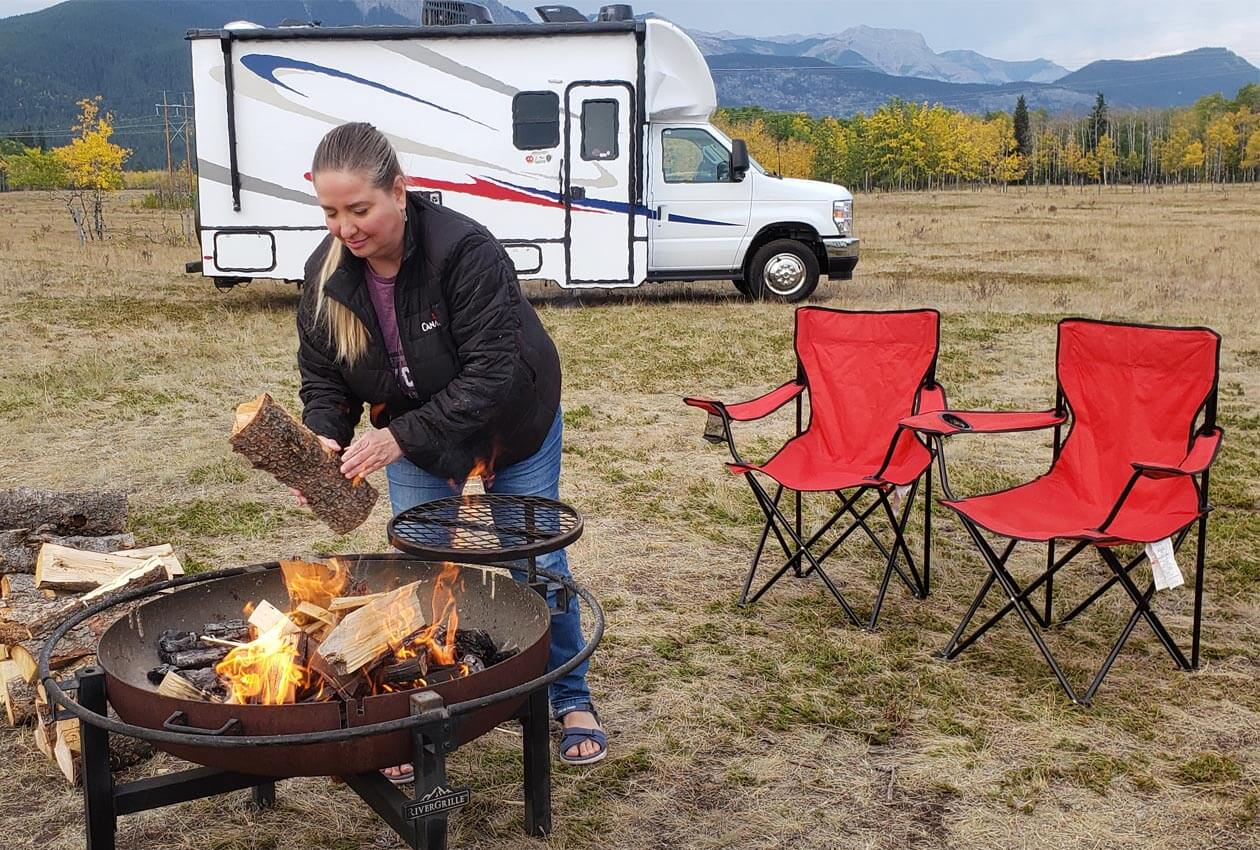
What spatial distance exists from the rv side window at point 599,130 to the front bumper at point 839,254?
2636 millimetres

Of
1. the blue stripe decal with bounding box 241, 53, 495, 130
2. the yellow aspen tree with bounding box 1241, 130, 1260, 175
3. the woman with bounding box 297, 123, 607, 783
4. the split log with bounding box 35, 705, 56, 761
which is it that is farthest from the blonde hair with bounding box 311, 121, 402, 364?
the yellow aspen tree with bounding box 1241, 130, 1260, 175

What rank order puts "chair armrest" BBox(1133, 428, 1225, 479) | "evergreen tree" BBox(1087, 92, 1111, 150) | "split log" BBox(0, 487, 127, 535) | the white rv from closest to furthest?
"chair armrest" BBox(1133, 428, 1225, 479), "split log" BBox(0, 487, 127, 535), the white rv, "evergreen tree" BBox(1087, 92, 1111, 150)

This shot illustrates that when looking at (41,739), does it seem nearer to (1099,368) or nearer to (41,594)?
(41,594)

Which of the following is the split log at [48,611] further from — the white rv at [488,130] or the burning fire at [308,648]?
the white rv at [488,130]

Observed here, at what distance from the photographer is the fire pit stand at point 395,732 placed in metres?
1.96

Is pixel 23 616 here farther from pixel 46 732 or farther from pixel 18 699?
pixel 46 732

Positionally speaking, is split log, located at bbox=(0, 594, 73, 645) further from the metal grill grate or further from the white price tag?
the white price tag

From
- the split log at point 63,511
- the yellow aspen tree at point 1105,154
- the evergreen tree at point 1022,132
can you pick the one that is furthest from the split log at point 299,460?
the evergreen tree at point 1022,132

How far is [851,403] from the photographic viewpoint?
458cm

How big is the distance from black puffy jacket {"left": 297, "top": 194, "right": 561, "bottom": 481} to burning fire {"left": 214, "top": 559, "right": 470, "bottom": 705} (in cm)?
37

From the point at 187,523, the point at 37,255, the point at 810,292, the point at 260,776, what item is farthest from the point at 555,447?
the point at 37,255

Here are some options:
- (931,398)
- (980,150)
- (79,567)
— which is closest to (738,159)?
(931,398)

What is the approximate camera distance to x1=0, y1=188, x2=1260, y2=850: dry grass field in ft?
9.16

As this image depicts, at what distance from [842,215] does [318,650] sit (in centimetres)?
1076
